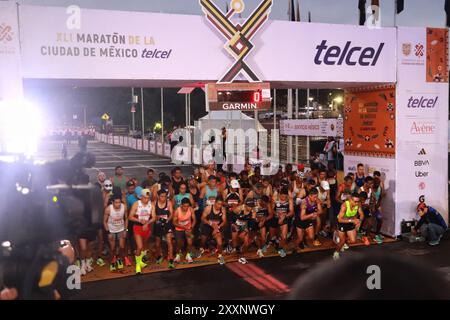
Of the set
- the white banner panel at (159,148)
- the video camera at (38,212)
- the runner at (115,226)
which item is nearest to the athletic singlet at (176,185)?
the runner at (115,226)

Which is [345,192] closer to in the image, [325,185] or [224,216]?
[325,185]

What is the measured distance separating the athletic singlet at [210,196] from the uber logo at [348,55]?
12.1 feet

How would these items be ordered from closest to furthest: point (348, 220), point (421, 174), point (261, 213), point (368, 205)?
point (348, 220) → point (261, 213) → point (368, 205) → point (421, 174)

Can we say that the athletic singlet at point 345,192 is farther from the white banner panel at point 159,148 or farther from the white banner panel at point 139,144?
the white banner panel at point 139,144

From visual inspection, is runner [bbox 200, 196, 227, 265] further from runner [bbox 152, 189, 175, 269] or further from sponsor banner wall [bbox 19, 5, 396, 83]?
sponsor banner wall [bbox 19, 5, 396, 83]

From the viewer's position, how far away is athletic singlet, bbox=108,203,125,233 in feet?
29.1

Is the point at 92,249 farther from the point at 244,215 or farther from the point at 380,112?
the point at 380,112

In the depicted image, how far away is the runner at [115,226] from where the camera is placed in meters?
8.87

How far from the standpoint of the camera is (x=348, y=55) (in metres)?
10.4

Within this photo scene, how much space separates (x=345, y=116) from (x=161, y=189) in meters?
5.86

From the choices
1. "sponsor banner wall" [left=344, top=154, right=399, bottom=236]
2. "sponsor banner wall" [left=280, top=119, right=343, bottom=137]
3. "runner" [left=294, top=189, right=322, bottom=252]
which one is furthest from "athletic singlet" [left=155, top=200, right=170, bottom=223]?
"sponsor banner wall" [left=280, top=119, right=343, bottom=137]

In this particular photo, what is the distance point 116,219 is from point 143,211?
0.54 meters

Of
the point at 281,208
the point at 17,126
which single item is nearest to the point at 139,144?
the point at 281,208

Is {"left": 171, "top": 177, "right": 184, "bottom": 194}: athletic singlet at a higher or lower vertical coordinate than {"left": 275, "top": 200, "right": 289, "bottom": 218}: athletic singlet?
higher
